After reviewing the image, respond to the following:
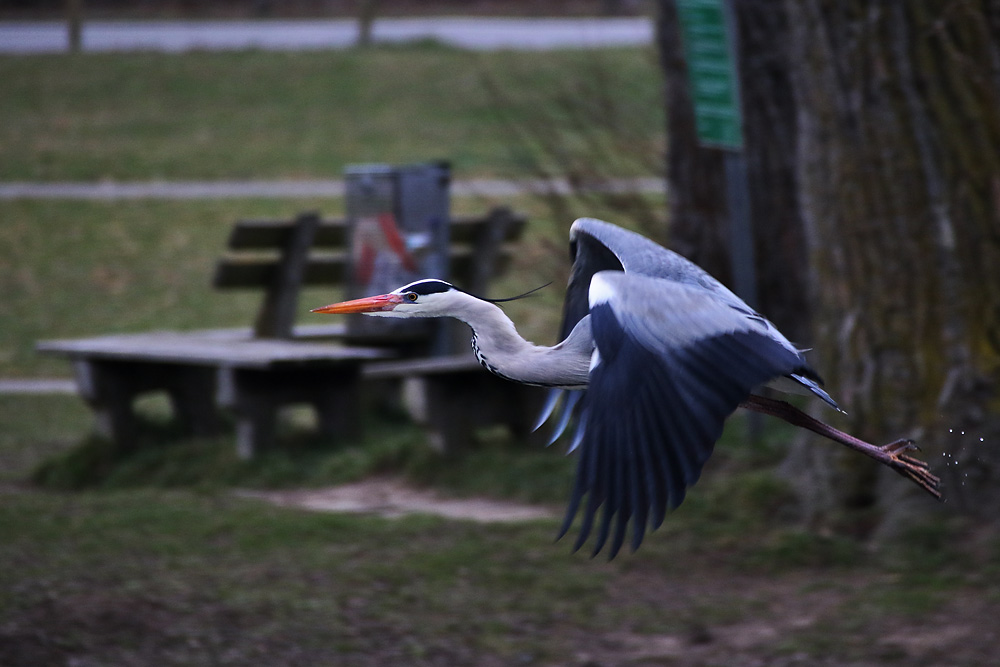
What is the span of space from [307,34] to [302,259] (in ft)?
78.5

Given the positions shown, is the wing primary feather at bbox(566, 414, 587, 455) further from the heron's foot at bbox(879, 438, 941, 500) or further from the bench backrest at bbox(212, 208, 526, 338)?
the bench backrest at bbox(212, 208, 526, 338)

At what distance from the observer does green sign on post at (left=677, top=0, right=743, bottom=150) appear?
7.38 metres

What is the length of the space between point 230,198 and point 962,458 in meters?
13.0

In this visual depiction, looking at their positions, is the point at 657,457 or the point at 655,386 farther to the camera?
the point at 655,386

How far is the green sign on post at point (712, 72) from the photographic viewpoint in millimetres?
7383

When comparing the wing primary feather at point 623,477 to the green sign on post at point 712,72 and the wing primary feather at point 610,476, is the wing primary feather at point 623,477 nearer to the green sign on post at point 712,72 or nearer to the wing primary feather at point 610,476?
the wing primary feather at point 610,476

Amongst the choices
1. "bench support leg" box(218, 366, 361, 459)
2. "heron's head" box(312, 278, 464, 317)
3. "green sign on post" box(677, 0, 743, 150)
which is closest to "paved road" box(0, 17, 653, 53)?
"bench support leg" box(218, 366, 361, 459)

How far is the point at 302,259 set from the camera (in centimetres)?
916

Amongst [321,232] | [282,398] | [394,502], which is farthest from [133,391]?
[394,502]

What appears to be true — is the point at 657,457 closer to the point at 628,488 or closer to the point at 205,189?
the point at 628,488

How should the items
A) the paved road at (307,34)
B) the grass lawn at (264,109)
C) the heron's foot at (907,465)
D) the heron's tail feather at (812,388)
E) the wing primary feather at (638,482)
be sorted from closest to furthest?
the wing primary feather at (638,482) < the heron's tail feather at (812,388) < the heron's foot at (907,465) < the grass lawn at (264,109) < the paved road at (307,34)

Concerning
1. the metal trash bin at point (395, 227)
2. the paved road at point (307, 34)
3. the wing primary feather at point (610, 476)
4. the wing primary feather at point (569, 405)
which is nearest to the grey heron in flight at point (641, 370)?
the wing primary feather at point (610, 476)

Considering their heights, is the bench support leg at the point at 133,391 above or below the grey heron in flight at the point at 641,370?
below

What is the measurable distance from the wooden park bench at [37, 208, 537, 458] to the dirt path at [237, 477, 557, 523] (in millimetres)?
422
